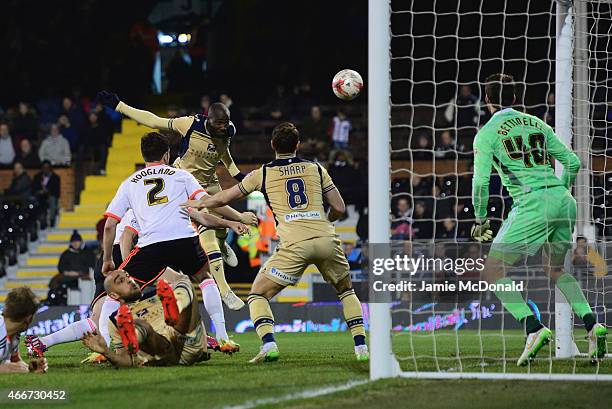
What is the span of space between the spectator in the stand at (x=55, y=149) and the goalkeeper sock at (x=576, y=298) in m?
16.3

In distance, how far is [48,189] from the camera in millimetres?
22219

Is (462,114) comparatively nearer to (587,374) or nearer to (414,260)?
(414,260)

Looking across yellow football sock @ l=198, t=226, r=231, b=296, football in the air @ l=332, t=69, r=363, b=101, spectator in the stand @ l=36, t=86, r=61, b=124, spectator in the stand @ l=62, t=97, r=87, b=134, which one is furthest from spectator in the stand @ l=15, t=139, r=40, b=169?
football in the air @ l=332, t=69, r=363, b=101

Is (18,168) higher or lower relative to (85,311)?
higher

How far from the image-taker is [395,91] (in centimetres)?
2411

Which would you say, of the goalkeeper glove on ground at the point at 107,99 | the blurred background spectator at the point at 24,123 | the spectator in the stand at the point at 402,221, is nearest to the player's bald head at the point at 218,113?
the goalkeeper glove on ground at the point at 107,99

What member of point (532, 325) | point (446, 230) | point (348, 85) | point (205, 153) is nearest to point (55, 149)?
point (446, 230)

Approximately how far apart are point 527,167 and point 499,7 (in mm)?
18282

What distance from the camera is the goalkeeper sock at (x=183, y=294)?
8.51 metres

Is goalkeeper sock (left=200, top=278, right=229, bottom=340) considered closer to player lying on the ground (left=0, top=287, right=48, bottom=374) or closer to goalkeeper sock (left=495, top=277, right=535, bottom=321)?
player lying on the ground (left=0, top=287, right=48, bottom=374)

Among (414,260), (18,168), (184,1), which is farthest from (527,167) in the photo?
(184,1)

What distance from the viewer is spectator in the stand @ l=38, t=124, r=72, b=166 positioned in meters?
23.1

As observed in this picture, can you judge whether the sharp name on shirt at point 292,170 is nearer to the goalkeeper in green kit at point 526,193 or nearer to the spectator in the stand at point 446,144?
the goalkeeper in green kit at point 526,193

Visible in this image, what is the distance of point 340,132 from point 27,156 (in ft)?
21.9
